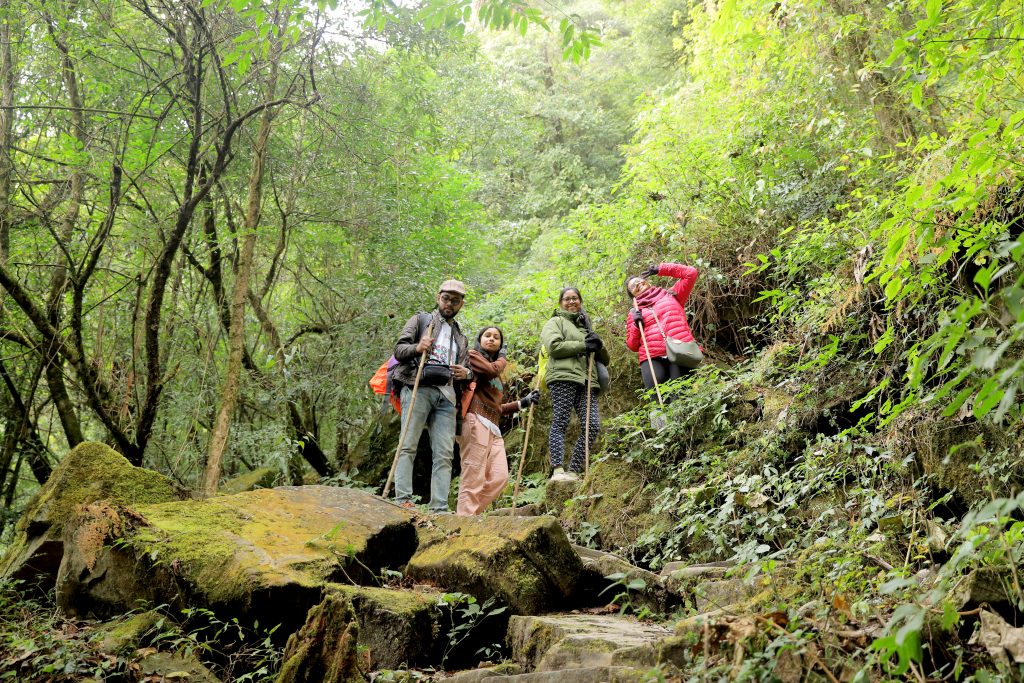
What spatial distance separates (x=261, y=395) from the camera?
11.5 meters

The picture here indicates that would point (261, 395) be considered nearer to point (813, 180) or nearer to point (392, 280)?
point (392, 280)

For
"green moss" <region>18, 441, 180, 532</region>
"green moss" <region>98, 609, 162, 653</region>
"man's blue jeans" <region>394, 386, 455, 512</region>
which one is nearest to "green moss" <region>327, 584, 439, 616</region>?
"green moss" <region>98, 609, 162, 653</region>

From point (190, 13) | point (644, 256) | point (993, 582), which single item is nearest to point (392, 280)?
point (644, 256)

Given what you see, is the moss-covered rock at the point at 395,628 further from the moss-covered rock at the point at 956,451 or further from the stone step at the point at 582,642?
the moss-covered rock at the point at 956,451

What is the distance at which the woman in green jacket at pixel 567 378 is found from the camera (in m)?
8.14

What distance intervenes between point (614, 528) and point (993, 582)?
4151mm

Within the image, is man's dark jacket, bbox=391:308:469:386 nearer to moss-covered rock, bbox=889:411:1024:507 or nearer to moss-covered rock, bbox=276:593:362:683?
moss-covered rock, bbox=276:593:362:683

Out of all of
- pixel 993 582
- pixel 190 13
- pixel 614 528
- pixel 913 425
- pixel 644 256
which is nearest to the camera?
pixel 993 582

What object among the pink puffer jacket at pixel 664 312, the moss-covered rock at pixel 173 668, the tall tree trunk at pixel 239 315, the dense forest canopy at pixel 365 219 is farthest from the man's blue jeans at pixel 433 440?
the moss-covered rock at pixel 173 668

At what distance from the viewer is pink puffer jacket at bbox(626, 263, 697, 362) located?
8.43 m

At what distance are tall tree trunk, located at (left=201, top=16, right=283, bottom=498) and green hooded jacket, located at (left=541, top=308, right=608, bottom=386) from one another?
3451 millimetres

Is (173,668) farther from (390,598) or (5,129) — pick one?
(5,129)

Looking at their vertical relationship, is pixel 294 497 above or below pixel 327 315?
below

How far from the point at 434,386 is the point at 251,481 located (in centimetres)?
386
